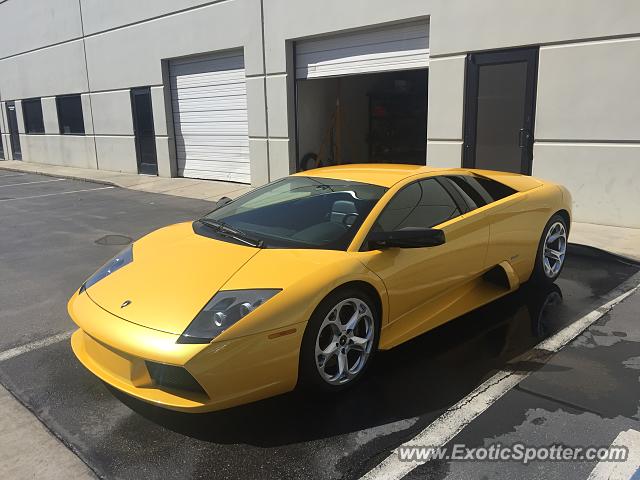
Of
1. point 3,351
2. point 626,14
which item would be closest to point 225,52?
point 626,14

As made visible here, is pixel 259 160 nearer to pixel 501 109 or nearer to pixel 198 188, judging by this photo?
pixel 198 188

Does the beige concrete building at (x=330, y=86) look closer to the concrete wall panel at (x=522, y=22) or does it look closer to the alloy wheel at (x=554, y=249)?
→ the concrete wall panel at (x=522, y=22)

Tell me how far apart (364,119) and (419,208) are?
1137 cm

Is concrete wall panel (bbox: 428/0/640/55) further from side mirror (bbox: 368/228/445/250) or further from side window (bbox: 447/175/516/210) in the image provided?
side mirror (bbox: 368/228/445/250)

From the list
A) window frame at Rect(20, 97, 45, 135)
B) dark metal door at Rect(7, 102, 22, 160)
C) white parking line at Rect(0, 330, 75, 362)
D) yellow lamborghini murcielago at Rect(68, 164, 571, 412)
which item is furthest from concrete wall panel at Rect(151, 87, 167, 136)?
white parking line at Rect(0, 330, 75, 362)

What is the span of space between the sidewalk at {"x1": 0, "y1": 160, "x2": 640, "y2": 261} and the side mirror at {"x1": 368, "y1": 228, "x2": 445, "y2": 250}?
3995 millimetres

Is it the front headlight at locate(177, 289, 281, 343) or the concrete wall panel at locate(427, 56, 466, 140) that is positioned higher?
the concrete wall panel at locate(427, 56, 466, 140)

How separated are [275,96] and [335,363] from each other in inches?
381

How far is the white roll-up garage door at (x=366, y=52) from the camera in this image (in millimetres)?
9695

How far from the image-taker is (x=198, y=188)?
13.4 m

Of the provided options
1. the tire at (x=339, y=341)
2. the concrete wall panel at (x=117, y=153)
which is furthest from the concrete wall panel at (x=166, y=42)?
the tire at (x=339, y=341)

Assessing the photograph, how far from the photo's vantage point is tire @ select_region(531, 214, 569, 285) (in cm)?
495

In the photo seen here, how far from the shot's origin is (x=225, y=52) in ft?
43.8

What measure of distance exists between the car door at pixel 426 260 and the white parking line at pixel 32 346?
2.55 metres
